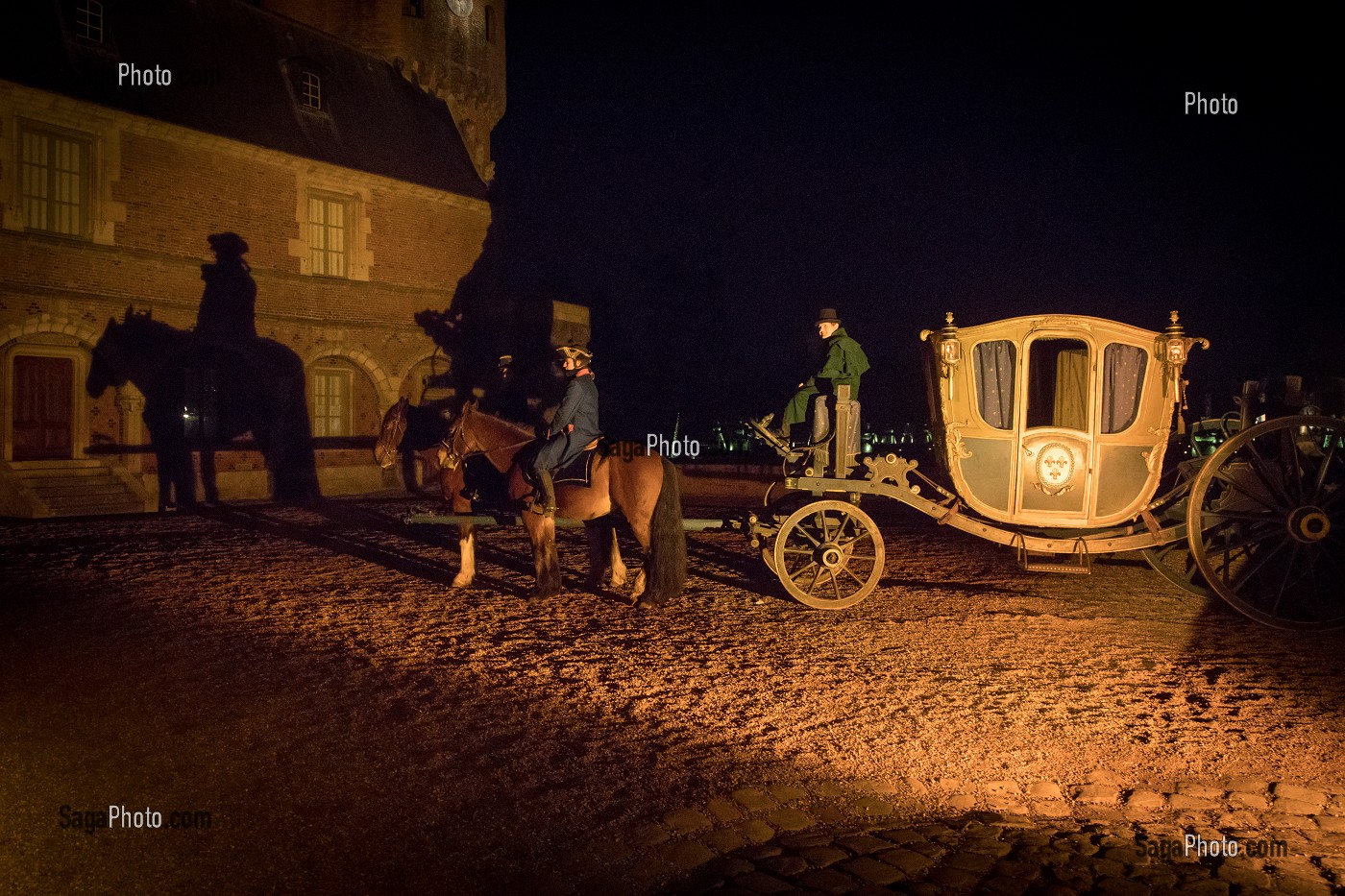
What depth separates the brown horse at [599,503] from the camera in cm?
877

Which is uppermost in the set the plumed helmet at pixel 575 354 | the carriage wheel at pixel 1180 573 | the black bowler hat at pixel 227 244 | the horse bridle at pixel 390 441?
the black bowler hat at pixel 227 244

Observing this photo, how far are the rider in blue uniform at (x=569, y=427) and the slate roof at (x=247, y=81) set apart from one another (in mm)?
14797

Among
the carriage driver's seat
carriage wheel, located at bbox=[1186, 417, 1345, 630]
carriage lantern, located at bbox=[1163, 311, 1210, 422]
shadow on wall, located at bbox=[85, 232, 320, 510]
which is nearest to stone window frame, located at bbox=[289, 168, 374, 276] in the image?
shadow on wall, located at bbox=[85, 232, 320, 510]

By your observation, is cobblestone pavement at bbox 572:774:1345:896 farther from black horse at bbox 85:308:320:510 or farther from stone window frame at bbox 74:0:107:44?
stone window frame at bbox 74:0:107:44

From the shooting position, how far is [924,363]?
28.9ft

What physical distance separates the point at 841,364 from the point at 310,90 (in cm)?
1961

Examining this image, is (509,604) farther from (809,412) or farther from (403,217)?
(403,217)

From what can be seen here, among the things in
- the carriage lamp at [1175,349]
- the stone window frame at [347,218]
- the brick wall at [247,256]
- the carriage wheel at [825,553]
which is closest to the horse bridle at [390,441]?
the carriage wheel at [825,553]

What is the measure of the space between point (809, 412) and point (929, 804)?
16.5 ft

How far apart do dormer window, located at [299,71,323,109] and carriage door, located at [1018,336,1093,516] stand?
809 inches

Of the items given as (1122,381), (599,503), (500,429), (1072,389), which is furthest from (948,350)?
(500,429)

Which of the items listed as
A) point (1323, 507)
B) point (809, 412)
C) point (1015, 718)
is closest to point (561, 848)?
point (1015, 718)

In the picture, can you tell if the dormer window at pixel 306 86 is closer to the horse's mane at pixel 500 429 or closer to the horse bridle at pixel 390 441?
the horse bridle at pixel 390 441

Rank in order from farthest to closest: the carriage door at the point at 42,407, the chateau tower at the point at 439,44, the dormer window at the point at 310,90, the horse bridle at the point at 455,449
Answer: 1. the chateau tower at the point at 439,44
2. the dormer window at the point at 310,90
3. the carriage door at the point at 42,407
4. the horse bridle at the point at 455,449
